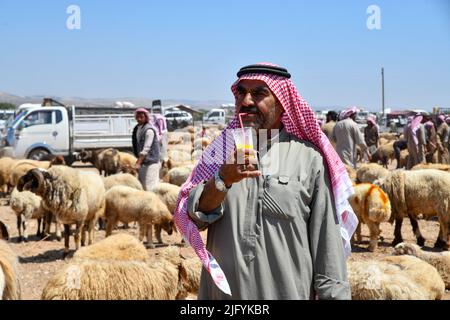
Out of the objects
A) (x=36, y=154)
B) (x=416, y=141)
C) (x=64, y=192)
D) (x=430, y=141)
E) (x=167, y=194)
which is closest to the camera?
(x=64, y=192)

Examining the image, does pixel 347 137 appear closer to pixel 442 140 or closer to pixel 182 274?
pixel 182 274

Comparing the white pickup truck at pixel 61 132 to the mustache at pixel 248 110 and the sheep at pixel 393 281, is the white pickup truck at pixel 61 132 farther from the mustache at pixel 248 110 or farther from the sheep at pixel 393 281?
the mustache at pixel 248 110

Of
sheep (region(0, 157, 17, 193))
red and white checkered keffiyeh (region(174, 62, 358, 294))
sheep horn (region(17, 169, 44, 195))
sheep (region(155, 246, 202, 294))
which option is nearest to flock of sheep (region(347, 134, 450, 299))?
sheep (region(155, 246, 202, 294))

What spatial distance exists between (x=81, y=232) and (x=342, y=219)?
6.47m

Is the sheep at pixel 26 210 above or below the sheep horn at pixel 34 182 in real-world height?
below

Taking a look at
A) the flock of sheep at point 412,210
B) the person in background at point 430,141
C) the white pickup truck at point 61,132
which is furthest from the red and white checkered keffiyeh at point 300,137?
the white pickup truck at point 61,132

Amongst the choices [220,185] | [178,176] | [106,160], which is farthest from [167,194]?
[106,160]

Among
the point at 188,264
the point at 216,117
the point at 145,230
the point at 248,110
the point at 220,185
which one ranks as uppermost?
the point at 248,110

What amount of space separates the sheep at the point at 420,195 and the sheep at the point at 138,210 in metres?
3.40

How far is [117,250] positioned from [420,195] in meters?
4.98

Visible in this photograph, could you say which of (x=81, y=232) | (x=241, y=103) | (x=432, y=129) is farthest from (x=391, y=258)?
(x=432, y=129)

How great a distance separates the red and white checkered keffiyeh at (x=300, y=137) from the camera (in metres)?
2.45

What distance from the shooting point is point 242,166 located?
218 cm
